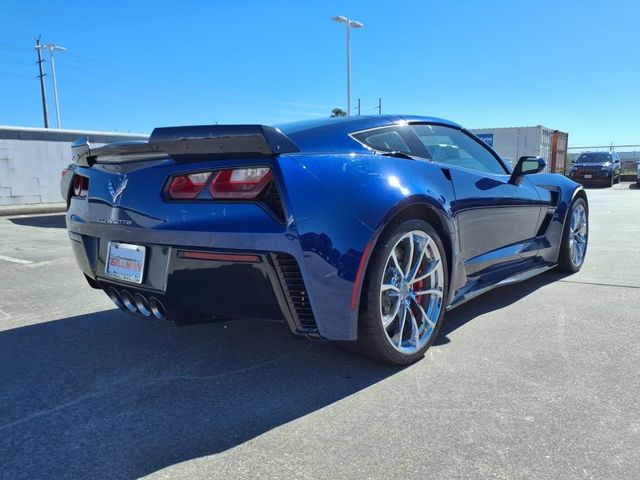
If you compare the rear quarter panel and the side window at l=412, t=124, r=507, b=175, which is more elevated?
the side window at l=412, t=124, r=507, b=175

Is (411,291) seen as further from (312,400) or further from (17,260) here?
(17,260)

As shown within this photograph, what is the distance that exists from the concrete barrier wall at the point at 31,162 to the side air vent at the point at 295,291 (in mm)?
11068

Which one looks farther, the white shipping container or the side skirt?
the white shipping container

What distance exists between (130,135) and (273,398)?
42.7ft

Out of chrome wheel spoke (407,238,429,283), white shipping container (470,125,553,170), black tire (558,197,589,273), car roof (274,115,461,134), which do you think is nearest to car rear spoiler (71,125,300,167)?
car roof (274,115,461,134)

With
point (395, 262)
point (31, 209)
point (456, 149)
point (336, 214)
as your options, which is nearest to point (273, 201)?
point (336, 214)

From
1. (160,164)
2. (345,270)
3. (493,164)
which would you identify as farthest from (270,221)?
(493,164)

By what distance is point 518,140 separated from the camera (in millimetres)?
23594

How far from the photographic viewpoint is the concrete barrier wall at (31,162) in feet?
39.7

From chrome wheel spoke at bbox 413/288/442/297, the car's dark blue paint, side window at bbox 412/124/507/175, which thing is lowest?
chrome wheel spoke at bbox 413/288/442/297

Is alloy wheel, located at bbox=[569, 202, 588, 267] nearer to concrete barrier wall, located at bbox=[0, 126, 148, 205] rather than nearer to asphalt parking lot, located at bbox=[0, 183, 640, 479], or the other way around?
asphalt parking lot, located at bbox=[0, 183, 640, 479]

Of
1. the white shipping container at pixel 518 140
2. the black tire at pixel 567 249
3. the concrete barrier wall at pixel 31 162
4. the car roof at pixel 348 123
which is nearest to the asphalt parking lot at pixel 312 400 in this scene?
the black tire at pixel 567 249

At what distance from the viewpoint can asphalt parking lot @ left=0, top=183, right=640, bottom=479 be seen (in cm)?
187

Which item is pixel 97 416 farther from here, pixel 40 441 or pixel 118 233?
pixel 118 233
